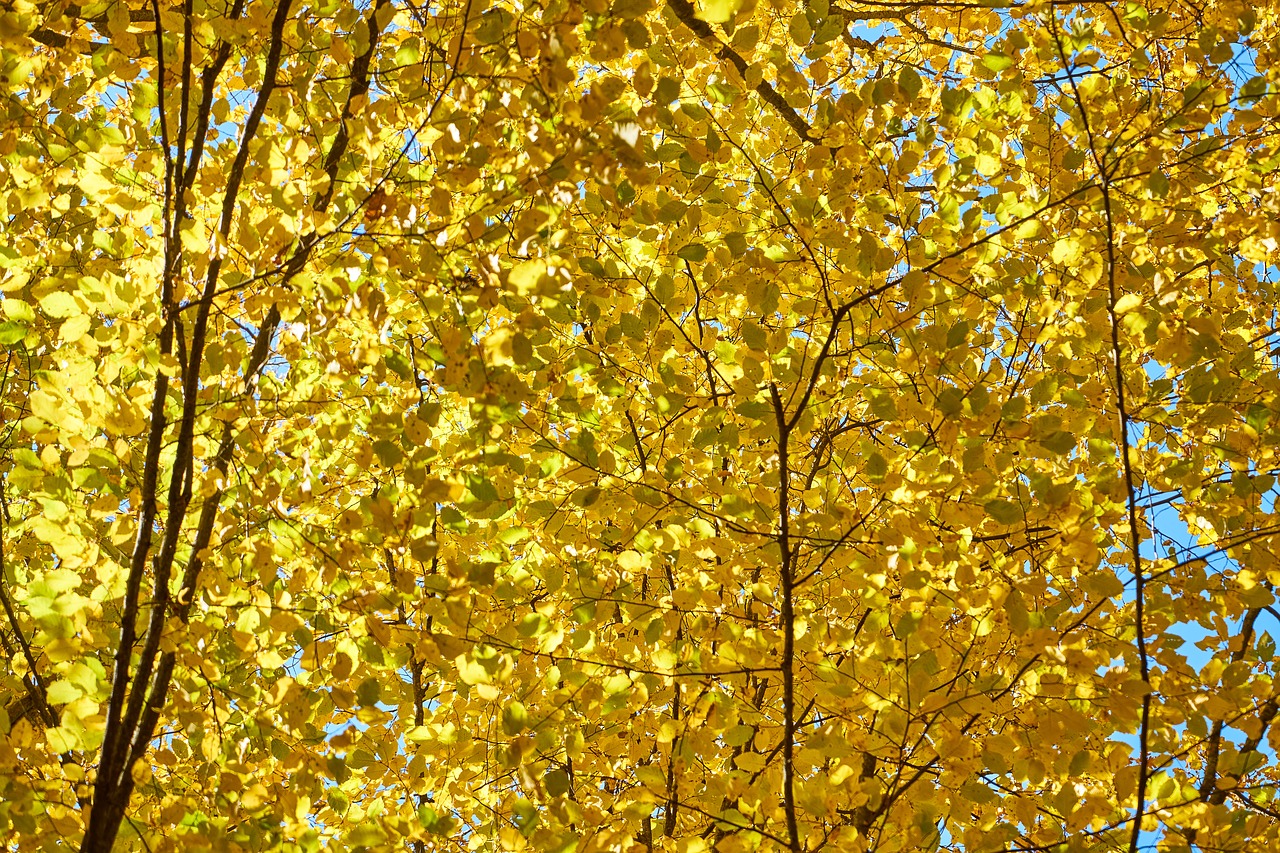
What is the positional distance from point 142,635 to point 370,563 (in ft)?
2.26

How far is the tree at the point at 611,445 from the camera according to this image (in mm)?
2287

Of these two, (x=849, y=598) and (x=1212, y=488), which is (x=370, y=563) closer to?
(x=849, y=598)

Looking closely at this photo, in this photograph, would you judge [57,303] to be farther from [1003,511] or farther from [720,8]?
[1003,511]

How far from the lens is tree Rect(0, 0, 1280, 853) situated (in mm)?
2287

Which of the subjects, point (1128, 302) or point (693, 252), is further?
point (693, 252)

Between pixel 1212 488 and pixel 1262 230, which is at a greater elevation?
pixel 1262 230

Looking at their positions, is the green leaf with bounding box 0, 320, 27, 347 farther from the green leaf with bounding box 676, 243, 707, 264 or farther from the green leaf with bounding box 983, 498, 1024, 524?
the green leaf with bounding box 983, 498, 1024, 524

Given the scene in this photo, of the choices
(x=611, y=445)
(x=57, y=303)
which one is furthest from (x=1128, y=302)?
(x=57, y=303)

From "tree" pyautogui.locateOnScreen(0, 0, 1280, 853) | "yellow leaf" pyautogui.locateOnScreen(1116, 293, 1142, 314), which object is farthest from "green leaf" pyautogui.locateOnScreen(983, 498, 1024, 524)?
"yellow leaf" pyautogui.locateOnScreen(1116, 293, 1142, 314)

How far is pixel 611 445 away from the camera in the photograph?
317 cm

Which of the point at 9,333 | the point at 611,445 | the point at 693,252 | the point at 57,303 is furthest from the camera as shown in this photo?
the point at 611,445

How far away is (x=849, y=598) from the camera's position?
11.6ft

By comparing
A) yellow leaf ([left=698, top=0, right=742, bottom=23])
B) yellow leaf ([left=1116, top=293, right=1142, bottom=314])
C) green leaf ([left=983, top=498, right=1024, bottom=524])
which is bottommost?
green leaf ([left=983, top=498, right=1024, bottom=524])

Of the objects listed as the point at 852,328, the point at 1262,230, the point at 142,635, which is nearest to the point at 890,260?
the point at 852,328
